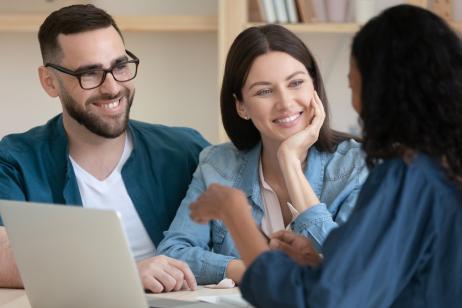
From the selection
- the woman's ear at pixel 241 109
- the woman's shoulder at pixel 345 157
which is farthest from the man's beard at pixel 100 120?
the woman's shoulder at pixel 345 157

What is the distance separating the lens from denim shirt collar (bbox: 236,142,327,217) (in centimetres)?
215

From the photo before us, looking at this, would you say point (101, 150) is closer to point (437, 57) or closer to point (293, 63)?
point (293, 63)

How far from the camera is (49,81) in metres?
2.52

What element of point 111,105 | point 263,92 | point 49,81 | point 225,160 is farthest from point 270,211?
point 49,81

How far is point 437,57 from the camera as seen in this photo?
118 cm

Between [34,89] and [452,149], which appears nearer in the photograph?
[452,149]

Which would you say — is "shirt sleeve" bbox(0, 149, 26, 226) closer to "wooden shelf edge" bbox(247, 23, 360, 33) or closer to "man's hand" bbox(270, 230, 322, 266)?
"man's hand" bbox(270, 230, 322, 266)

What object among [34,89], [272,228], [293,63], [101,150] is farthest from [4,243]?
[34,89]

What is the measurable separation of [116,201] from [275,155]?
485mm

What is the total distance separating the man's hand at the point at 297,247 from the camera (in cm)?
147

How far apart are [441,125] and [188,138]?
1.45 meters

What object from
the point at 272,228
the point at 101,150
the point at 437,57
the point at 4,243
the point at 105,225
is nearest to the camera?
the point at 437,57

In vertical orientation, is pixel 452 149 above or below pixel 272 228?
above

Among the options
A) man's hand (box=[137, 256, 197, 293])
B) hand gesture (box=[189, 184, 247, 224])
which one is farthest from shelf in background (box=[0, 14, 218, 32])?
hand gesture (box=[189, 184, 247, 224])
